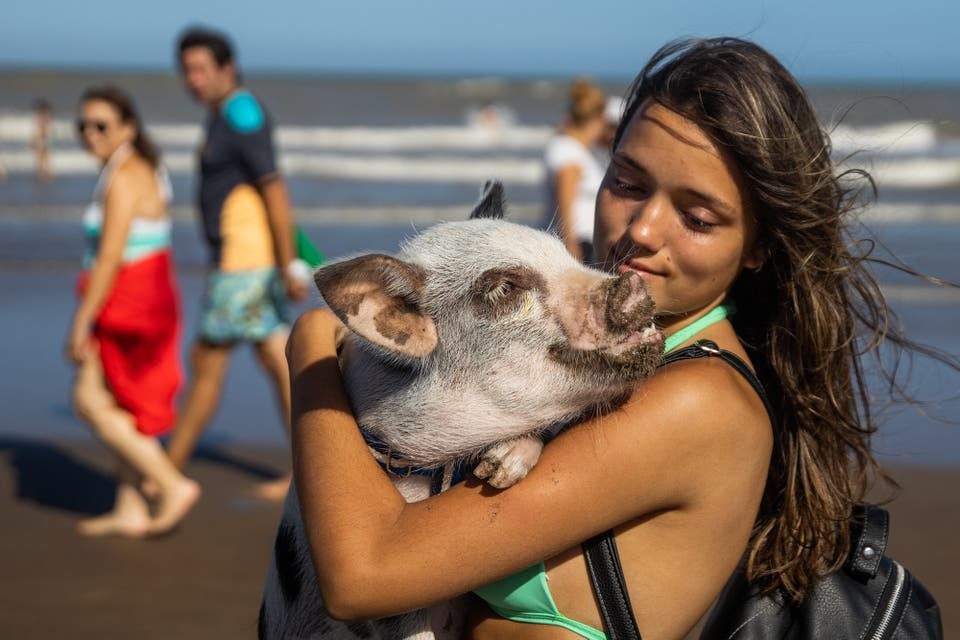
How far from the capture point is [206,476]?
20.4ft

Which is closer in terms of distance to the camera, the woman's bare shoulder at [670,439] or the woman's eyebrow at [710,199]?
the woman's bare shoulder at [670,439]

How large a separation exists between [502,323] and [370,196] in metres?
15.7

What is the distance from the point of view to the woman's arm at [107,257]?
5305mm

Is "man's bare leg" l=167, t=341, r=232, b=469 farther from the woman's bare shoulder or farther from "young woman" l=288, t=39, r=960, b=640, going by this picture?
the woman's bare shoulder

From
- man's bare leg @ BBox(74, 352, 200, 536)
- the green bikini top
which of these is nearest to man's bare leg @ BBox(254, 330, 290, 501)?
man's bare leg @ BBox(74, 352, 200, 536)

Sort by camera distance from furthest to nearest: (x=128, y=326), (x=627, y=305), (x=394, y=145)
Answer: (x=394, y=145) → (x=128, y=326) → (x=627, y=305)

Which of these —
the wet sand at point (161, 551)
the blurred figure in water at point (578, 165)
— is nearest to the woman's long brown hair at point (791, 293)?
the wet sand at point (161, 551)

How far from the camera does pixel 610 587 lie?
6.36ft

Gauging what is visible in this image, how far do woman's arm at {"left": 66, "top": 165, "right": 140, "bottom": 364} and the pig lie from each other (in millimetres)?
3358

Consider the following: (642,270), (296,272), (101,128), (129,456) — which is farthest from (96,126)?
(642,270)

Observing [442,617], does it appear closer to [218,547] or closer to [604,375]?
[604,375]

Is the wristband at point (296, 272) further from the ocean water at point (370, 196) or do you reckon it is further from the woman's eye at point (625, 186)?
the woman's eye at point (625, 186)

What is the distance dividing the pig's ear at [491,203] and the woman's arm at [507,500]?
28.6 inches

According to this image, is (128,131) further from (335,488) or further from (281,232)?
(335,488)
